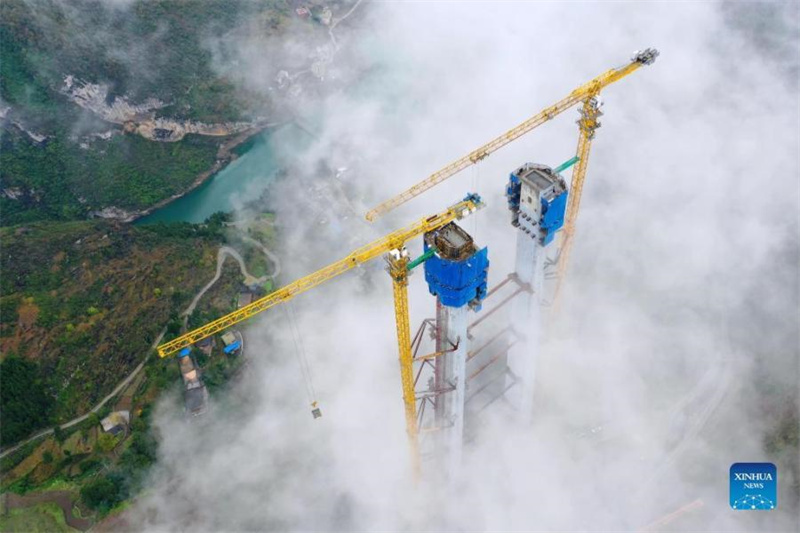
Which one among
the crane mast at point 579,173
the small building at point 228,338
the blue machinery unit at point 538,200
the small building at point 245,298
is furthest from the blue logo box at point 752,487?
the small building at point 245,298

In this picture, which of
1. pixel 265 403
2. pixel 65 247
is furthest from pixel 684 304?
pixel 65 247

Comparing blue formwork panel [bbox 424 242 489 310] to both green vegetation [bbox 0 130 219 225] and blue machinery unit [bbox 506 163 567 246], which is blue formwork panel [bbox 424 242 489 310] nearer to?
blue machinery unit [bbox 506 163 567 246]

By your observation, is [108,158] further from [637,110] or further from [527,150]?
[637,110]

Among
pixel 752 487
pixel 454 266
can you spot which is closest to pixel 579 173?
pixel 454 266

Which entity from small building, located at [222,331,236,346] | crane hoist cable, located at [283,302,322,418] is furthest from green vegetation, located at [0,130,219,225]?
small building, located at [222,331,236,346]

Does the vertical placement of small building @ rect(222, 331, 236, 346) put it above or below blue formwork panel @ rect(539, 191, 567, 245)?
above

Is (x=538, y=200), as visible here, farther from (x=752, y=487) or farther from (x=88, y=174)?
(x=88, y=174)
